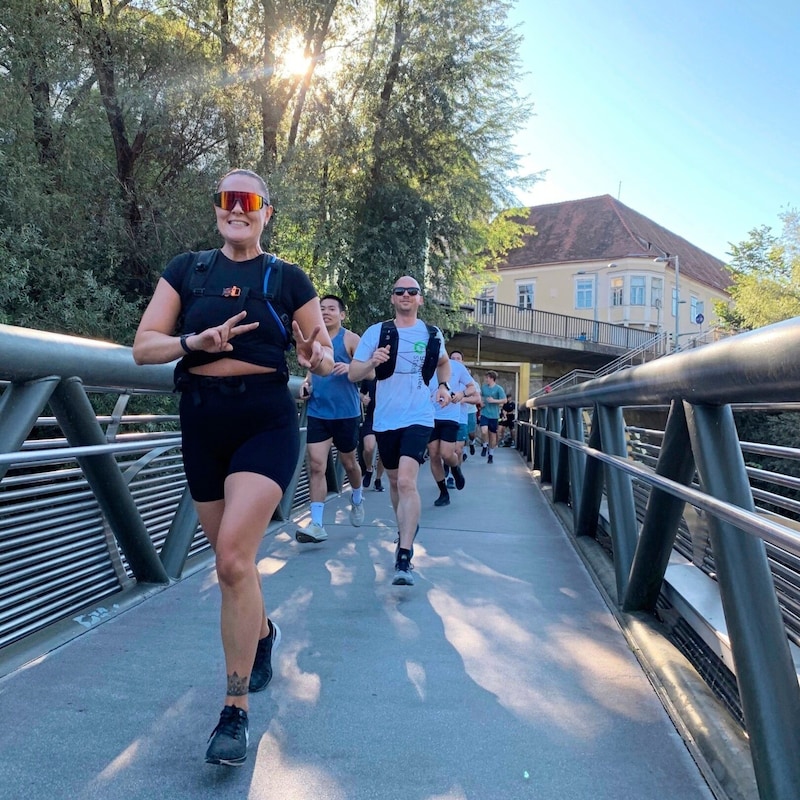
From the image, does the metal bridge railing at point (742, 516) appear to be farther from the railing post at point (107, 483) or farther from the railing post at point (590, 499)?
the railing post at point (107, 483)

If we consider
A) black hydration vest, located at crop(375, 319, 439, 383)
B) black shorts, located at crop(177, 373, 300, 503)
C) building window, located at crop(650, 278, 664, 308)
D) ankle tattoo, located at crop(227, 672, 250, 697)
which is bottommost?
ankle tattoo, located at crop(227, 672, 250, 697)

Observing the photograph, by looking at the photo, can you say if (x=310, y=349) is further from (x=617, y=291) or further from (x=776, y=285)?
(x=617, y=291)

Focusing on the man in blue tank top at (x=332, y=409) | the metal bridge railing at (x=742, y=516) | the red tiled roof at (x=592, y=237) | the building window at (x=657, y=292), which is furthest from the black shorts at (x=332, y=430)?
the building window at (x=657, y=292)

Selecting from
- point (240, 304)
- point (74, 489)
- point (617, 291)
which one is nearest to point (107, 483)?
point (74, 489)

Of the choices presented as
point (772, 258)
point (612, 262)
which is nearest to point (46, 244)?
point (772, 258)

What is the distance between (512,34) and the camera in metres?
16.5

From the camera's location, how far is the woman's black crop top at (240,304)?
8.37 feet

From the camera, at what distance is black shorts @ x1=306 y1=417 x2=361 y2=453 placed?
6.16 metres

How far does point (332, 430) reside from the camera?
20.3ft

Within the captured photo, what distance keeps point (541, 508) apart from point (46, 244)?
7.53m

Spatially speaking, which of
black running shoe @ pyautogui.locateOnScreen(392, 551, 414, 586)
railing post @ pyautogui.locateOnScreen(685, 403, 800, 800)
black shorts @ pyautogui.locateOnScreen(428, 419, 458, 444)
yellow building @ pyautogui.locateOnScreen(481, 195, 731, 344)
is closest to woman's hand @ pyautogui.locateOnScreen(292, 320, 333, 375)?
railing post @ pyautogui.locateOnScreen(685, 403, 800, 800)

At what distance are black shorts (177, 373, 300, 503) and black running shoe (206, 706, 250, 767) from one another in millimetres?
707

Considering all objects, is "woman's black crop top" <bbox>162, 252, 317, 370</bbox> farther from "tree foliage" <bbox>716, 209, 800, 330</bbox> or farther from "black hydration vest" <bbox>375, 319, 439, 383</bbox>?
"tree foliage" <bbox>716, 209, 800, 330</bbox>

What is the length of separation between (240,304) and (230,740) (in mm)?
1333
